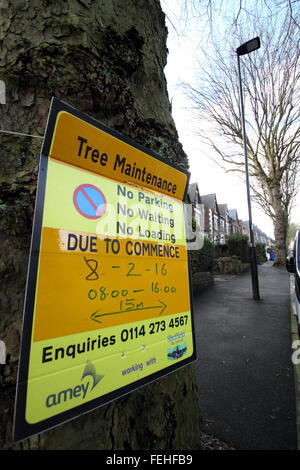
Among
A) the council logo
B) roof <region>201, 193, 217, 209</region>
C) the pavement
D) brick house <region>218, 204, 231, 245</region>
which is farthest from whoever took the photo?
brick house <region>218, 204, 231, 245</region>

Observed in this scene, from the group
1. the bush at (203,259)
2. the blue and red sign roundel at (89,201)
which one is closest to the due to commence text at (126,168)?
the blue and red sign roundel at (89,201)

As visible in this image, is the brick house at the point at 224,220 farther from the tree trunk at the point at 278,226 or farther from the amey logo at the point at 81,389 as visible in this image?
the amey logo at the point at 81,389

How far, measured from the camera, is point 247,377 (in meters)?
3.11

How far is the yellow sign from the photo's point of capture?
74 centimetres

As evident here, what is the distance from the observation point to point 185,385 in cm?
135

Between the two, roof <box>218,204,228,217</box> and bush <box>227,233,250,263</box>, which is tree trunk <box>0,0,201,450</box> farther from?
roof <box>218,204,228,217</box>

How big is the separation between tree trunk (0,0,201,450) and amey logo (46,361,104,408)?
0.58 feet

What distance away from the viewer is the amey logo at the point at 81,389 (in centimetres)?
74

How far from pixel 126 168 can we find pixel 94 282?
0.57 meters

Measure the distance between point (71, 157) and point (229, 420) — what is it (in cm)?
A: 292

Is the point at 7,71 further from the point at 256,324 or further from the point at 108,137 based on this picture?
the point at 256,324

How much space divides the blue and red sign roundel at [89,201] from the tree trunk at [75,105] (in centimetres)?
20

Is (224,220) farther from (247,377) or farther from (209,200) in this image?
(247,377)

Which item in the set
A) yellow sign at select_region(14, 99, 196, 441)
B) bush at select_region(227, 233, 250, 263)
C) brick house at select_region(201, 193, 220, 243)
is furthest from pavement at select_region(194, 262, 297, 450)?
brick house at select_region(201, 193, 220, 243)
